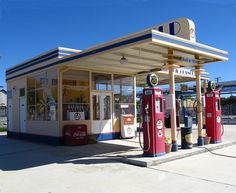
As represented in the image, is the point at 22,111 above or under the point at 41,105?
under

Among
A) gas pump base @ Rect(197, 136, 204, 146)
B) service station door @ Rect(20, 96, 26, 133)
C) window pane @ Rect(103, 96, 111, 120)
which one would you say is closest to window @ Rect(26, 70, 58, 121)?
service station door @ Rect(20, 96, 26, 133)

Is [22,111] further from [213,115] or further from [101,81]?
[213,115]

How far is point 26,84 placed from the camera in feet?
54.9

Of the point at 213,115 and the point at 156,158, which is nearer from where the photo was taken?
the point at 156,158

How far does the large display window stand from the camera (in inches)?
546

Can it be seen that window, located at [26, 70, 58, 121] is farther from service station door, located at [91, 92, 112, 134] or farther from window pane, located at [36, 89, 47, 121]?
service station door, located at [91, 92, 112, 134]

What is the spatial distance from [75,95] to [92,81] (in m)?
1.06

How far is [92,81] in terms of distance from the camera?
47.8 feet

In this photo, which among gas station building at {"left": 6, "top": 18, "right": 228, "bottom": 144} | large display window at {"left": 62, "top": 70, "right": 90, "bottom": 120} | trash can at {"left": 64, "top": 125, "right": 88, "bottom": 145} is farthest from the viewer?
large display window at {"left": 62, "top": 70, "right": 90, "bottom": 120}

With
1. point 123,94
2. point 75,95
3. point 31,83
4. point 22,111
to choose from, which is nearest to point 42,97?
point 31,83

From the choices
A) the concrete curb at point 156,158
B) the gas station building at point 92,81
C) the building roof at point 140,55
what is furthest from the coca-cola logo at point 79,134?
the concrete curb at point 156,158

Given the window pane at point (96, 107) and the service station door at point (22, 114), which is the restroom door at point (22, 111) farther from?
the window pane at point (96, 107)

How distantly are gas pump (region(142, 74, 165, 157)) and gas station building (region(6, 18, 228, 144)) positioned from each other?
97 centimetres

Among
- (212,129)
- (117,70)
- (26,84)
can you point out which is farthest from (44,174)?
(26,84)
